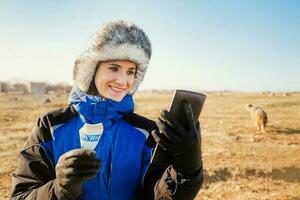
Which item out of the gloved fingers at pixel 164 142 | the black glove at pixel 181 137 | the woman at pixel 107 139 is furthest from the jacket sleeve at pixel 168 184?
the gloved fingers at pixel 164 142

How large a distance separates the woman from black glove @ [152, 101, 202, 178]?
0.43ft

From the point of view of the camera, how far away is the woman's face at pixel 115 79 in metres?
2.52

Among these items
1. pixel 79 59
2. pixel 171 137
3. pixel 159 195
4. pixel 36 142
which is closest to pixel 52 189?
pixel 36 142

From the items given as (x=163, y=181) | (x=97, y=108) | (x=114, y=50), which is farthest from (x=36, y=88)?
(x=163, y=181)

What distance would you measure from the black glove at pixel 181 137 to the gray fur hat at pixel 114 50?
0.80 meters

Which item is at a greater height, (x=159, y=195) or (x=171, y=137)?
(x=171, y=137)

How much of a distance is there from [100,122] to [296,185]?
640 cm

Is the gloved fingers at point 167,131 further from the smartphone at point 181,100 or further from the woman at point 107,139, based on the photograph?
the woman at point 107,139

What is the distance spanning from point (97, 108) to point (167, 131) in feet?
2.29

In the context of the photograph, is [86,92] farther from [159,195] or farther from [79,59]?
[159,195]

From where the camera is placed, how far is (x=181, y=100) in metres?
2.01

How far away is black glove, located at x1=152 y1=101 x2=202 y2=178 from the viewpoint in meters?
1.90

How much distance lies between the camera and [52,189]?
7.02 feet

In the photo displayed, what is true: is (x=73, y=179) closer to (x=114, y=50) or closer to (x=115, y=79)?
(x=115, y=79)
